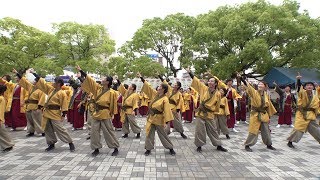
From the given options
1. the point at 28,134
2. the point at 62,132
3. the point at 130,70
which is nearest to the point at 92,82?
the point at 62,132

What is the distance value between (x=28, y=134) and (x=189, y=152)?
17.5 ft

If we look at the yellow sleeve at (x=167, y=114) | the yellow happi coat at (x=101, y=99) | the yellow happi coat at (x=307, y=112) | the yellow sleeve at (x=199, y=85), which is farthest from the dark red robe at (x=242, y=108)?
the yellow happi coat at (x=101, y=99)

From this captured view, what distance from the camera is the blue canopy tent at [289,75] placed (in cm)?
1945

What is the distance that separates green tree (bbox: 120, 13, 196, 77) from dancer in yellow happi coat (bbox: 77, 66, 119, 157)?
20632 millimetres

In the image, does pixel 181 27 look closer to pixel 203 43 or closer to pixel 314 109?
pixel 203 43

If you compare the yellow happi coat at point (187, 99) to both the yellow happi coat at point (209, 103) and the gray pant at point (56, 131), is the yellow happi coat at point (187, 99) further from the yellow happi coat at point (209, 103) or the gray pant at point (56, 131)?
the gray pant at point (56, 131)

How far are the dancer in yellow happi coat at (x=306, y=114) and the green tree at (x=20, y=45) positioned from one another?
24421mm

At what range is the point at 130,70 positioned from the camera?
28609 mm

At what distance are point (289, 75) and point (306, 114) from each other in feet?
38.1

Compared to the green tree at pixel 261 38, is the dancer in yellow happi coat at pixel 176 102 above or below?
below

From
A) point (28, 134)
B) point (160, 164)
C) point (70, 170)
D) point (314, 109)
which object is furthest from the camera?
point (28, 134)

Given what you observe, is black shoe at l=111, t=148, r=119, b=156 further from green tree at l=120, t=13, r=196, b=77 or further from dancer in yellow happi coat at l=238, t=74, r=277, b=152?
green tree at l=120, t=13, r=196, b=77

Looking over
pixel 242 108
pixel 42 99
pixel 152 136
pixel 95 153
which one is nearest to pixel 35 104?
pixel 42 99

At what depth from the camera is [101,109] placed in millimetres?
7699
